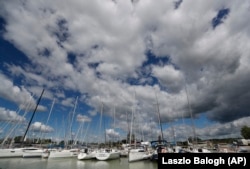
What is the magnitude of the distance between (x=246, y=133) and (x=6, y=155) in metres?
127

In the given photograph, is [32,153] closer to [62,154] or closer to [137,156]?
[62,154]

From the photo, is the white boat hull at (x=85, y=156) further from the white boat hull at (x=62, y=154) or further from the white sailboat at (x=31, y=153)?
the white sailboat at (x=31, y=153)

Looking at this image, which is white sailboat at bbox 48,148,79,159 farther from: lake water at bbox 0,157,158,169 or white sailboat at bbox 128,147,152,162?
white sailboat at bbox 128,147,152,162

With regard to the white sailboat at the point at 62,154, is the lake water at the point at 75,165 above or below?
below

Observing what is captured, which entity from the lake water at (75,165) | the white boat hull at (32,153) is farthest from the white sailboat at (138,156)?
the white boat hull at (32,153)

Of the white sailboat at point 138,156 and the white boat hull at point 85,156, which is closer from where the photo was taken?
the white sailboat at point 138,156

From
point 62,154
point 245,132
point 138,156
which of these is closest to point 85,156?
point 62,154

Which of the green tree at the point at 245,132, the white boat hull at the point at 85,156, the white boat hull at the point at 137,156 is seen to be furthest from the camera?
the green tree at the point at 245,132

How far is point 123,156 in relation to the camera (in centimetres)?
6381

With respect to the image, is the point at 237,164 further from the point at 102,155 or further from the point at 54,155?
the point at 54,155

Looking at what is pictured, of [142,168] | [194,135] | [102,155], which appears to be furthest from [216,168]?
[194,135]

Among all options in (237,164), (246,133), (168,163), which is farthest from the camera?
(246,133)

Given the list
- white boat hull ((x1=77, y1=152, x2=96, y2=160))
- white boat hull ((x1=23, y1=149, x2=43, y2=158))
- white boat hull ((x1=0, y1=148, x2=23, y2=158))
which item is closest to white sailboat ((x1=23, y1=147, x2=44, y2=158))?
white boat hull ((x1=23, y1=149, x2=43, y2=158))

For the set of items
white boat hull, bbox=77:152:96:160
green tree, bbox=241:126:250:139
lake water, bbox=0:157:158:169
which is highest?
green tree, bbox=241:126:250:139
